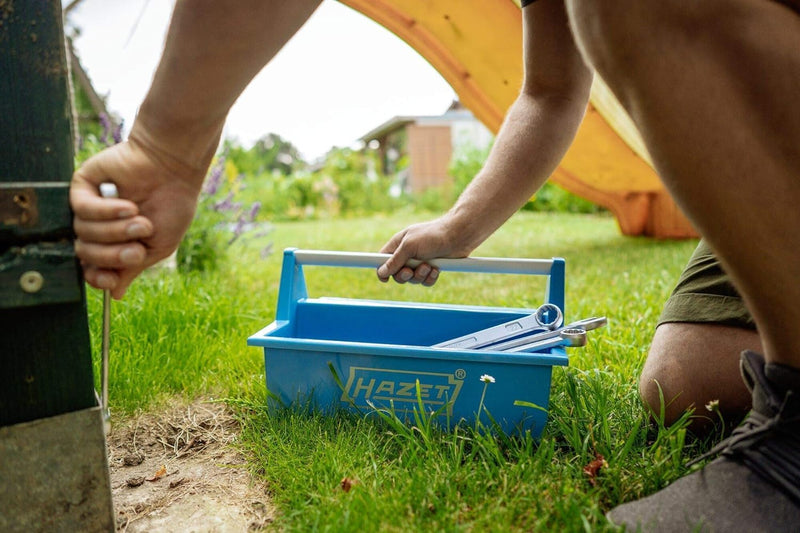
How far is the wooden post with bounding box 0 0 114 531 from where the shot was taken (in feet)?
2.24

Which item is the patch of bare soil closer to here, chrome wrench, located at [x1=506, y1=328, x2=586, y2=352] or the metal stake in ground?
the metal stake in ground

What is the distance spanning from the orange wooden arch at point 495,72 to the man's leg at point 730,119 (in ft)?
6.26

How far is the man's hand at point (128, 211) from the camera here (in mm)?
685

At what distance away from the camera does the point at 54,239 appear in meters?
0.70

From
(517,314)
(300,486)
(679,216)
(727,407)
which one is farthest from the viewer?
(679,216)

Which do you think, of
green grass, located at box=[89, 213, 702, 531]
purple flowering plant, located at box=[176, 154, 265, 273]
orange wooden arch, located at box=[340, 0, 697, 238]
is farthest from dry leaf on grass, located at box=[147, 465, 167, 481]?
orange wooden arch, located at box=[340, 0, 697, 238]

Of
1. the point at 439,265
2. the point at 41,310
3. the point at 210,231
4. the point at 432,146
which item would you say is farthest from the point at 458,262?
the point at 432,146

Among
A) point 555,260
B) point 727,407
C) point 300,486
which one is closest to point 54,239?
point 300,486

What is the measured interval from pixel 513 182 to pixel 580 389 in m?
0.42

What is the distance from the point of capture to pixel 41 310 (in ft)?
2.46

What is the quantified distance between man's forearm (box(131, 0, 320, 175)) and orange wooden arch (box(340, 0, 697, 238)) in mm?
1803

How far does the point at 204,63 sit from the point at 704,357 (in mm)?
939

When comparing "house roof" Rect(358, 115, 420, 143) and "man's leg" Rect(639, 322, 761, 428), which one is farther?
"house roof" Rect(358, 115, 420, 143)

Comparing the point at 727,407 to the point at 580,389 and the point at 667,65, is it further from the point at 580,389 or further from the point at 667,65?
the point at 667,65
